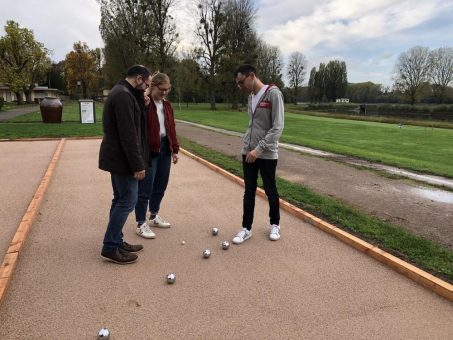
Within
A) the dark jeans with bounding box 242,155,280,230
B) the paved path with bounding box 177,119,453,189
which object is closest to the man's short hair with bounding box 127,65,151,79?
the dark jeans with bounding box 242,155,280,230

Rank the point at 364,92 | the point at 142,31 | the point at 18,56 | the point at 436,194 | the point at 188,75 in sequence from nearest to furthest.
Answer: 1. the point at 436,194
2. the point at 142,31
3. the point at 188,75
4. the point at 18,56
5. the point at 364,92

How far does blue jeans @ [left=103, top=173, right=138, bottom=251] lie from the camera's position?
3748 mm

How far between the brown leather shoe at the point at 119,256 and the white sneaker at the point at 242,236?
3.96 ft

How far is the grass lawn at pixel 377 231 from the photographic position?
12.8 feet

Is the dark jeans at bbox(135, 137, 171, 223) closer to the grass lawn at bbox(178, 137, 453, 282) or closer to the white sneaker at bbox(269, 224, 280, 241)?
the white sneaker at bbox(269, 224, 280, 241)

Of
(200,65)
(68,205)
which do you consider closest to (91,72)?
(200,65)

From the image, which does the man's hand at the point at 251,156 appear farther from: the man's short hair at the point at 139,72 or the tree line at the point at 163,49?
the tree line at the point at 163,49

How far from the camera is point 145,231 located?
457 centimetres

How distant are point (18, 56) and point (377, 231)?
54410 millimetres

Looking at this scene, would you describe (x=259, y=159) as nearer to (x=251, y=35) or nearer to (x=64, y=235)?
(x=64, y=235)

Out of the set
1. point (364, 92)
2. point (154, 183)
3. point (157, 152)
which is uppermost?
point (364, 92)

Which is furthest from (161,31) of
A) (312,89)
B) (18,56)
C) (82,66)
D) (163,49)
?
(312,89)

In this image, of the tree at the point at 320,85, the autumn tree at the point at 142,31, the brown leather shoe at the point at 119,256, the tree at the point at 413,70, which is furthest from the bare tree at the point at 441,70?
the brown leather shoe at the point at 119,256

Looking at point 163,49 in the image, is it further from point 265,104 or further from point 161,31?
point 265,104
